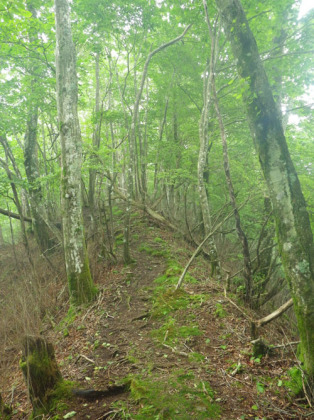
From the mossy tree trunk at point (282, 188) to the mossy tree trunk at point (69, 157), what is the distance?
3850 mm

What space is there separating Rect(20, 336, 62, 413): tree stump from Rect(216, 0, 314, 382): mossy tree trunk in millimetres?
2820

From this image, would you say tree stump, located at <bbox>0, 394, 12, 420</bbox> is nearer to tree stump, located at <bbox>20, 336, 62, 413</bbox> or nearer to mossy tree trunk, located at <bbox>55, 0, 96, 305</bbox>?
tree stump, located at <bbox>20, 336, 62, 413</bbox>

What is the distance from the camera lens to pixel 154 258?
7930 mm

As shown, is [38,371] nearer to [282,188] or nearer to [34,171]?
[282,188]

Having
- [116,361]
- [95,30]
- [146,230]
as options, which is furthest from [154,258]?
[95,30]

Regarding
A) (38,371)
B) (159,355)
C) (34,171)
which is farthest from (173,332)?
(34,171)

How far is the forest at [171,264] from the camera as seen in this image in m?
2.72

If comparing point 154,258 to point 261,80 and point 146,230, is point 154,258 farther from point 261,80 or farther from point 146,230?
point 261,80

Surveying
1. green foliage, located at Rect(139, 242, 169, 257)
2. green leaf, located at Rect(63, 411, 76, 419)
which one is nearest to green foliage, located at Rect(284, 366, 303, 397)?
green leaf, located at Rect(63, 411, 76, 419)

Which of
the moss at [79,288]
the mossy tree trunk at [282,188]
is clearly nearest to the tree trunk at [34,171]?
the moss at [79,288]

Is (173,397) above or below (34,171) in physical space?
below

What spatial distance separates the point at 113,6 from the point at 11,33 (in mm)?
3015

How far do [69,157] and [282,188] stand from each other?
174 inches

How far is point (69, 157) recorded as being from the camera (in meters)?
5.56
